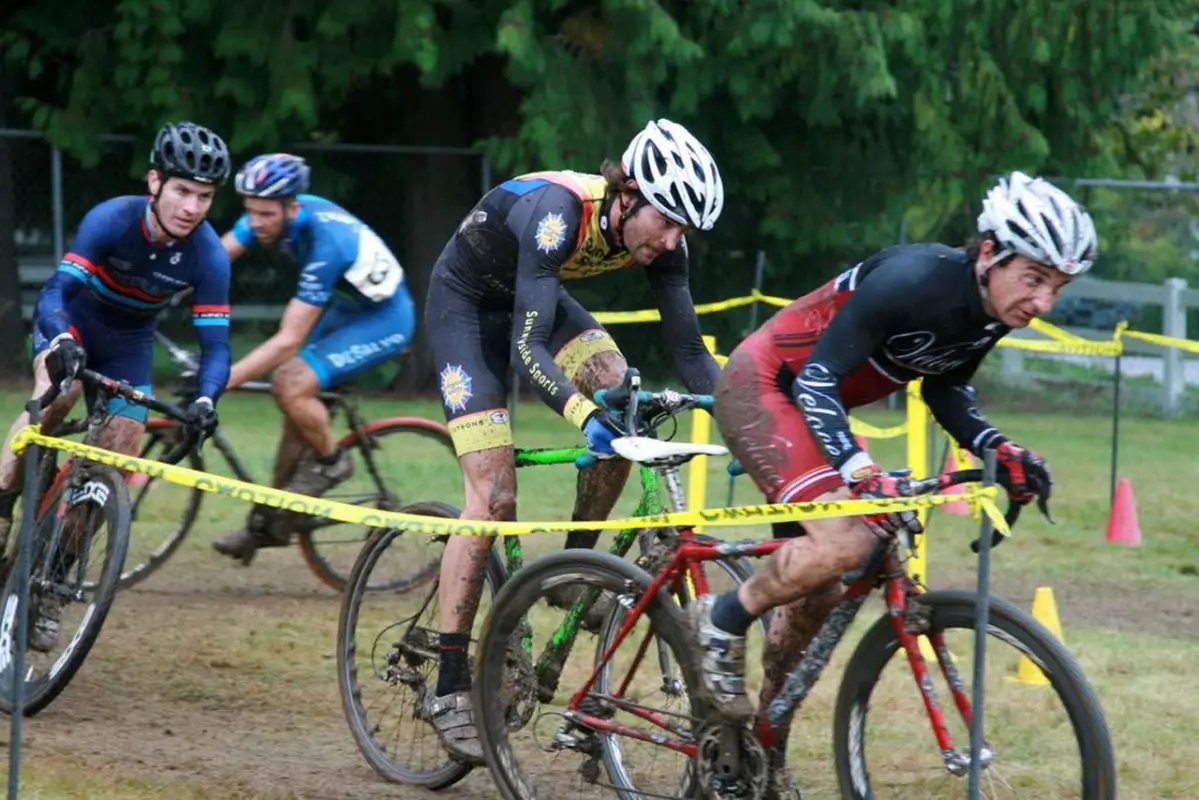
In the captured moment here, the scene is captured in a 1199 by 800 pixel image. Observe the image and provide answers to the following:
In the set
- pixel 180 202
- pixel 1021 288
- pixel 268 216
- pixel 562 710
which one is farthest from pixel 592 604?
pixel 268 216

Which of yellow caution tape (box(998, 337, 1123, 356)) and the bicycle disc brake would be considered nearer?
the bicycle disc brake

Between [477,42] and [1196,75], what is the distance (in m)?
18.2

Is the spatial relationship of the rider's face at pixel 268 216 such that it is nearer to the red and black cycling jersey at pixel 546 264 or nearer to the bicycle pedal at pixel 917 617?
the red and black cycling jersey at pixel 546 264

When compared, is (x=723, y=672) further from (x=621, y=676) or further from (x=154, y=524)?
(x=154, y=524)

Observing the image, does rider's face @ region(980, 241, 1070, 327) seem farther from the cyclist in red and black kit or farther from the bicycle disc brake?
the bicycle disc brake

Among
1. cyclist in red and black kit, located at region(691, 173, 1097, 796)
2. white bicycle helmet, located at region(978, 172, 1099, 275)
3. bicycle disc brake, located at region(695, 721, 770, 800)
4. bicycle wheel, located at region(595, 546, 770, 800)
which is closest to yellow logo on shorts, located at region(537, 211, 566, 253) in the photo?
cyclist in red and black kit, located at region(691, 173, 1097, 796)

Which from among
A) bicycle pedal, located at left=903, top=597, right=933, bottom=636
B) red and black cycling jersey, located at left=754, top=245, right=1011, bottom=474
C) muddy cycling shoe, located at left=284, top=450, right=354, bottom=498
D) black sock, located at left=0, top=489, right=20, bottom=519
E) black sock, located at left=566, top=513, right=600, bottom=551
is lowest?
muddy cycling shoe, located at left=284, top=450, right=354, bottom=498

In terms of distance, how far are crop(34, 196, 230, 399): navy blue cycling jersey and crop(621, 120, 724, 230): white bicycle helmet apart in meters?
2.48

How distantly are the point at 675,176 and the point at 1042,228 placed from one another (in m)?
1.17

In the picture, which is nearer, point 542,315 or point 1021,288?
point 1021,288

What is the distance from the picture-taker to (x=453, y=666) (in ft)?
19.3

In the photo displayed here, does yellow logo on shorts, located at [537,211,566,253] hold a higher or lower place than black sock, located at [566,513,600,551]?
higher

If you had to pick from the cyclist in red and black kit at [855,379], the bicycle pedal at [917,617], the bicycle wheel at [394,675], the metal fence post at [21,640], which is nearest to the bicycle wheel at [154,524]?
the bicycle wheel at [394,675]

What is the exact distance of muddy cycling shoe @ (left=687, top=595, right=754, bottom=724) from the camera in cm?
500
